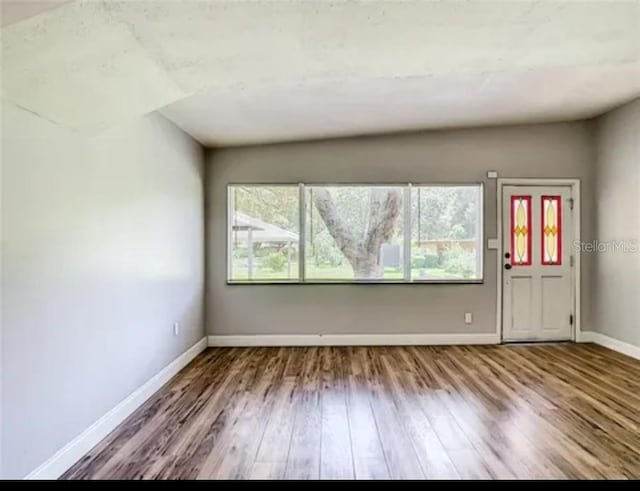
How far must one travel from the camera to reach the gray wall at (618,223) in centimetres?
465

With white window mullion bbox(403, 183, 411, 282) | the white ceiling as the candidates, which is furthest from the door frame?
the white ceiling

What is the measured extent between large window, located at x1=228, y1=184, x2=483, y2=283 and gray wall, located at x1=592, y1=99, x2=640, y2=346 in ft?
4.81

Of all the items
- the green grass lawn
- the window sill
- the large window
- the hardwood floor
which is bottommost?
the hardwood floor

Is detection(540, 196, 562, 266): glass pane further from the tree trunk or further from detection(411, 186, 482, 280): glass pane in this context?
the tree trunk

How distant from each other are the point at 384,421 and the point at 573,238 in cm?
388

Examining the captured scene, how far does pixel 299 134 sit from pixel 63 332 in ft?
10.7

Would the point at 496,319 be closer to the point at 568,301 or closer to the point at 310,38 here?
the point at 568,301

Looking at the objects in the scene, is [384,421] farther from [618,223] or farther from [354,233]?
[618,223]

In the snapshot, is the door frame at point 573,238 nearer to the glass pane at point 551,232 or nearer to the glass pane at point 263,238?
the glass pane at point 551,232

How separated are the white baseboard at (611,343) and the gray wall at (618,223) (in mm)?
54

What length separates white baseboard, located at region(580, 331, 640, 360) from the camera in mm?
4596

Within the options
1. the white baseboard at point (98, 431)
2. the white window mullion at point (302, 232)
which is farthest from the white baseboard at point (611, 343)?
the white baseboard at point (98, 431)

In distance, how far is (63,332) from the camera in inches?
92.6
